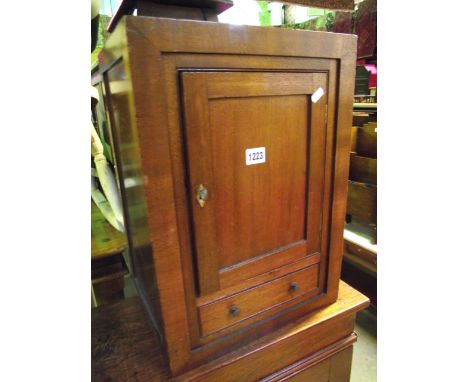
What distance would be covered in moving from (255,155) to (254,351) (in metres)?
0.44

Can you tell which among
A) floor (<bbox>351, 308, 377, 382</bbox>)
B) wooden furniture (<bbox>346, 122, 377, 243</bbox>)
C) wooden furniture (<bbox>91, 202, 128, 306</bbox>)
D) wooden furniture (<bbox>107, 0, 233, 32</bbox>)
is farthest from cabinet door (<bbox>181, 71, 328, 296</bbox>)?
floor (<bbox>351, 308, 377, 382</bbox>)

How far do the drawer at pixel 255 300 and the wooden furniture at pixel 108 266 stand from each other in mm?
543

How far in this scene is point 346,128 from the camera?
0.65 m

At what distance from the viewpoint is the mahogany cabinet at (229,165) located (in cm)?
46

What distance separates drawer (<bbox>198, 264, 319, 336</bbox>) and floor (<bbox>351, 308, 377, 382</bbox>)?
956mm

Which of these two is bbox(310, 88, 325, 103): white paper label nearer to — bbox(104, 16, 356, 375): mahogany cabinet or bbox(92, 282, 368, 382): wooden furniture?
bbox(104, 16, 356, 375): mahogany cabinet

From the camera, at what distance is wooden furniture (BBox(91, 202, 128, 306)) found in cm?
104

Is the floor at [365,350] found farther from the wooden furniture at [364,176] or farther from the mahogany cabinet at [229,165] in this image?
the mahogany cabinet at [229,165]

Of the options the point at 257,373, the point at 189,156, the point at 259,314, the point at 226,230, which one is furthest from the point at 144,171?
the point at 257,373

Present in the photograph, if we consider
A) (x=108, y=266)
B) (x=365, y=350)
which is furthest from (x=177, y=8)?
(x=365, y=350)

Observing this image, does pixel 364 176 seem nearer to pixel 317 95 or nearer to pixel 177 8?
pixel 317 95

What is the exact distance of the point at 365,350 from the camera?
4.91 feet
